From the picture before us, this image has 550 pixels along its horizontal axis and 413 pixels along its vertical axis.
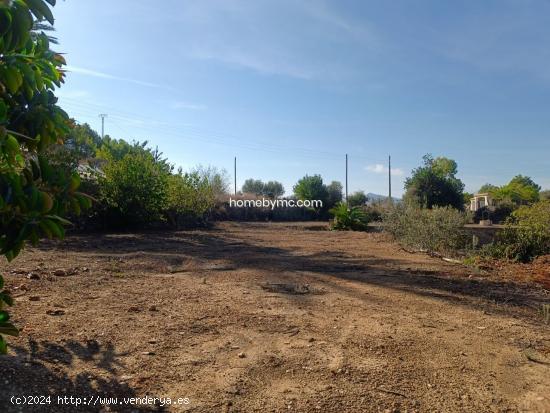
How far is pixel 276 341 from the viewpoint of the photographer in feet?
14.1

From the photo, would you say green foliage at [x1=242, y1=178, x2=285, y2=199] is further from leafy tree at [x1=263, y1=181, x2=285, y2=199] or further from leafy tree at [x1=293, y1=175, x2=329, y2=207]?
leafy tree at [x1=293, y1=175, x2=329, y2=207]

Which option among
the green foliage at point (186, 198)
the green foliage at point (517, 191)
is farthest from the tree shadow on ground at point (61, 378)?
the green foliage at point (517, 191)

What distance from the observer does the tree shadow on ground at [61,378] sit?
2.91 m

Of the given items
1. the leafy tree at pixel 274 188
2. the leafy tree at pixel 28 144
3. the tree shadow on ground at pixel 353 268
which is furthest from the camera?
the leafy tree at pixel 274 188

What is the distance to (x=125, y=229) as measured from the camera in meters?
18.6

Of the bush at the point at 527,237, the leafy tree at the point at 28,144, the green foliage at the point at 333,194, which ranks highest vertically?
the green foliage at the point at 333,194

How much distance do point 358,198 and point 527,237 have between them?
3272cm

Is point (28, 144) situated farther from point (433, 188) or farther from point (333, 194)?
point (333, 194)

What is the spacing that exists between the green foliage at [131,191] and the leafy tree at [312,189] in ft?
74.9

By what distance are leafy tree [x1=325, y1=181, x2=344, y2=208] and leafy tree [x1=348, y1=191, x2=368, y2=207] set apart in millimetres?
1635

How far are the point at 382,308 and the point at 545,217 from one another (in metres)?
8.33

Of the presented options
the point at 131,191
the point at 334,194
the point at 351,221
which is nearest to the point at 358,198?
the point at 334,194

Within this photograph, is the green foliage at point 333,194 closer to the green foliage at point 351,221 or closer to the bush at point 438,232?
the green foliage at point 351,221

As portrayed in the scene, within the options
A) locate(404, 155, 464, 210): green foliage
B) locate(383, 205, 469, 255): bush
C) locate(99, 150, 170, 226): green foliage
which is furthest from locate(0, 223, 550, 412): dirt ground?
locate(404, 155, 464, 210): green foliage
